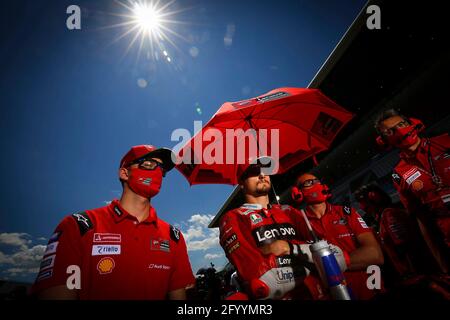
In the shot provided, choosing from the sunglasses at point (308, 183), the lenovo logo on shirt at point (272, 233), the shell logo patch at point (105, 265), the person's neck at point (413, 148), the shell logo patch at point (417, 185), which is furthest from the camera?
the sunglasses at point (308, 183)

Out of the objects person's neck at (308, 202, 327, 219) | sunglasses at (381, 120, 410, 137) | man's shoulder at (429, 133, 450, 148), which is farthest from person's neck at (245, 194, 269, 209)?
man's shoulder at (429, 133, 450, 148)

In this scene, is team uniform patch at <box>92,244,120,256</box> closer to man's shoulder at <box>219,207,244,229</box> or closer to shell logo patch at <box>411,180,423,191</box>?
man's shoulder at <box>219,207,244,229</box>

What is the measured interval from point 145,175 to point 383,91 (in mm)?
5958

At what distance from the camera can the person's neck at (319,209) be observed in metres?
3.19

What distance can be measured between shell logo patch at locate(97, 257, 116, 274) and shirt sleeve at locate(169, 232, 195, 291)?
0.63 metres

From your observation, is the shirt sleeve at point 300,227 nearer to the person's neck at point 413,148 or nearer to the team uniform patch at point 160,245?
the team uniform patch at point 160,245

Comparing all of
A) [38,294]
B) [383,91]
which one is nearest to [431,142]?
[383,91]

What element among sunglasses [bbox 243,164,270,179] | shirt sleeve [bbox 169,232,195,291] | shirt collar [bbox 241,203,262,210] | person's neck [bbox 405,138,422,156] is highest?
person's neck [bbox 405,138,422,156]

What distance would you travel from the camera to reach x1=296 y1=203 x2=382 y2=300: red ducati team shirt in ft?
8.36

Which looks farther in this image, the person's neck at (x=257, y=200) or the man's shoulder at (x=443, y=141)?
the man's shoulder at (x=443, y=141)

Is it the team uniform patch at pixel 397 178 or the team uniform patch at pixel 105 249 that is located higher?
the team uniform patch at pixel 397 178

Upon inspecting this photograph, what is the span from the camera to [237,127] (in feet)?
12.5

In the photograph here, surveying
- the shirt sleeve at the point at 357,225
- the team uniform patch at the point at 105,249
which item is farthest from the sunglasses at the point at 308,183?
the team uniform patch at the point at 105,249

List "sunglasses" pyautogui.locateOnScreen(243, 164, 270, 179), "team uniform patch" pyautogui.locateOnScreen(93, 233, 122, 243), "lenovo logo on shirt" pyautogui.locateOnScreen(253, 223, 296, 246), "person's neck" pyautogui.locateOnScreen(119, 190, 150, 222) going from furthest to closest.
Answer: "sunglasses" pyautogui.locateOnScreen(243, 164, 270, 179)
"person's neck" pyautogui.locateOnScreen(119, 190, 150, 222)
"lenovo logo on shirt" pyautogui.locateOnScreen(253, 223, 296, 246)
"team uniform patch" pyautogui.locateOnScreen(93, 233, 122, 243)
